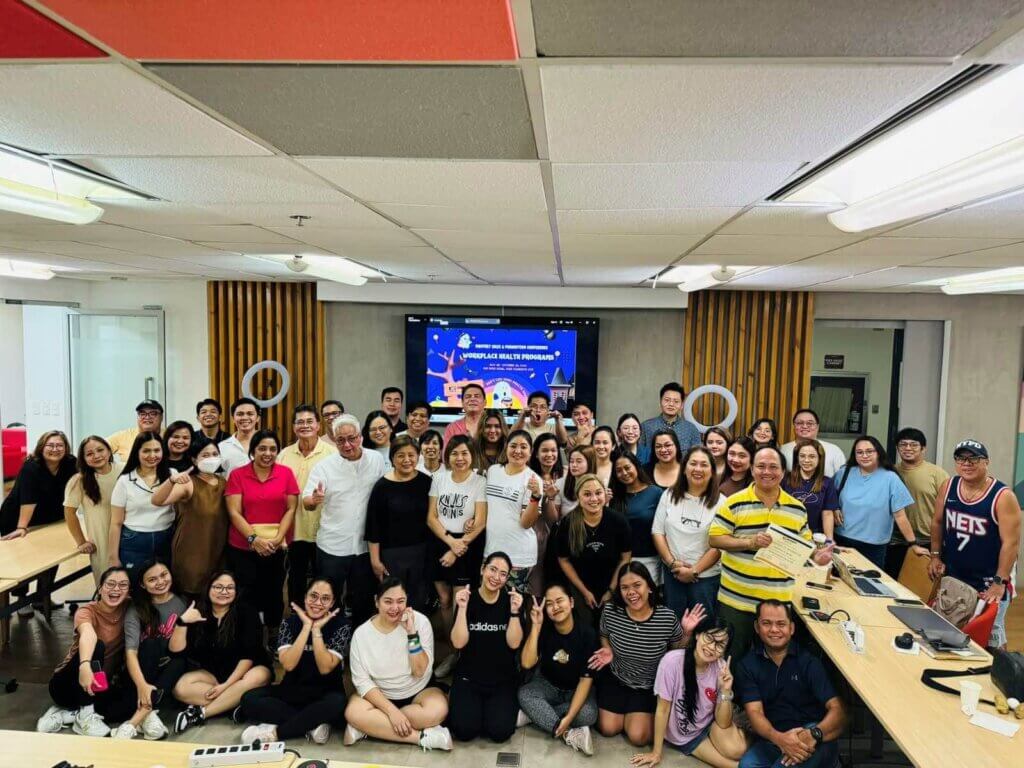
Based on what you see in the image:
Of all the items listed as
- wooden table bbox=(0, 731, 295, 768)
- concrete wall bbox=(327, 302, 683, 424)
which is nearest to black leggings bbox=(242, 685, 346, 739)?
wooden table bbox=(0, 731, 295, 768)

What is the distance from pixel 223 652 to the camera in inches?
160

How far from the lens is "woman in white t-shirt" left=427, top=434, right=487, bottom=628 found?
14.3 ft

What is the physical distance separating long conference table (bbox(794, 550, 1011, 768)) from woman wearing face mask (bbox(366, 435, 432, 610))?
2410 millimetres

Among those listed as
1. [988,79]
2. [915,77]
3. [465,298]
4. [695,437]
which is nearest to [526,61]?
[915,77]

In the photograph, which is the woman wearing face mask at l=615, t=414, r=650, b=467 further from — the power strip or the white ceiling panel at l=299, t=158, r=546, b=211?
the power strip

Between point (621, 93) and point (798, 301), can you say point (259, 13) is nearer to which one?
point (621, 93)

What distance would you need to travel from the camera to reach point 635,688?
12.8ft

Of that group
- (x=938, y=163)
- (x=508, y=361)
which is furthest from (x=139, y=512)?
(x=938, y=163)

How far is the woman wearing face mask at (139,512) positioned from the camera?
4320 millimetres

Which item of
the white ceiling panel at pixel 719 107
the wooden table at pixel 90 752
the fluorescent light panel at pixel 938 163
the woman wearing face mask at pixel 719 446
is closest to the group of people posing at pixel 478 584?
the woman wearing face mask at pixel 719 446

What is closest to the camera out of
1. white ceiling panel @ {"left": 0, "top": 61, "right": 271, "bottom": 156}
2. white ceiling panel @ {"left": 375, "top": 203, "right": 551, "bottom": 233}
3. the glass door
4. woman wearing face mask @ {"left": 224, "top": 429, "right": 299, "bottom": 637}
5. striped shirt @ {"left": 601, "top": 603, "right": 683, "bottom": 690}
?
white ceiling panel @ {"left": 0, "top": 61, "right": 271, "bottom": 156}

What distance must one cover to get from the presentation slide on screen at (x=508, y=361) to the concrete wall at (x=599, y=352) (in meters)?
0.29

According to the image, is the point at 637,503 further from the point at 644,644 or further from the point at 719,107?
the point at 719,107

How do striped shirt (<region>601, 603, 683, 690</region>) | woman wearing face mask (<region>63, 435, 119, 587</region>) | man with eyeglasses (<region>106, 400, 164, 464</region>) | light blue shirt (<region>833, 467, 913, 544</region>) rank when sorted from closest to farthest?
striped shirt (<region>601, 603, 683, 690</region>), woman wearing face mask (<region>63, 435, 119, 587</region>), light blue shirt (<region>833, 467, 913, 544</region>), man with eyeglasses (<region>106, 400, 164, 464</region>)
